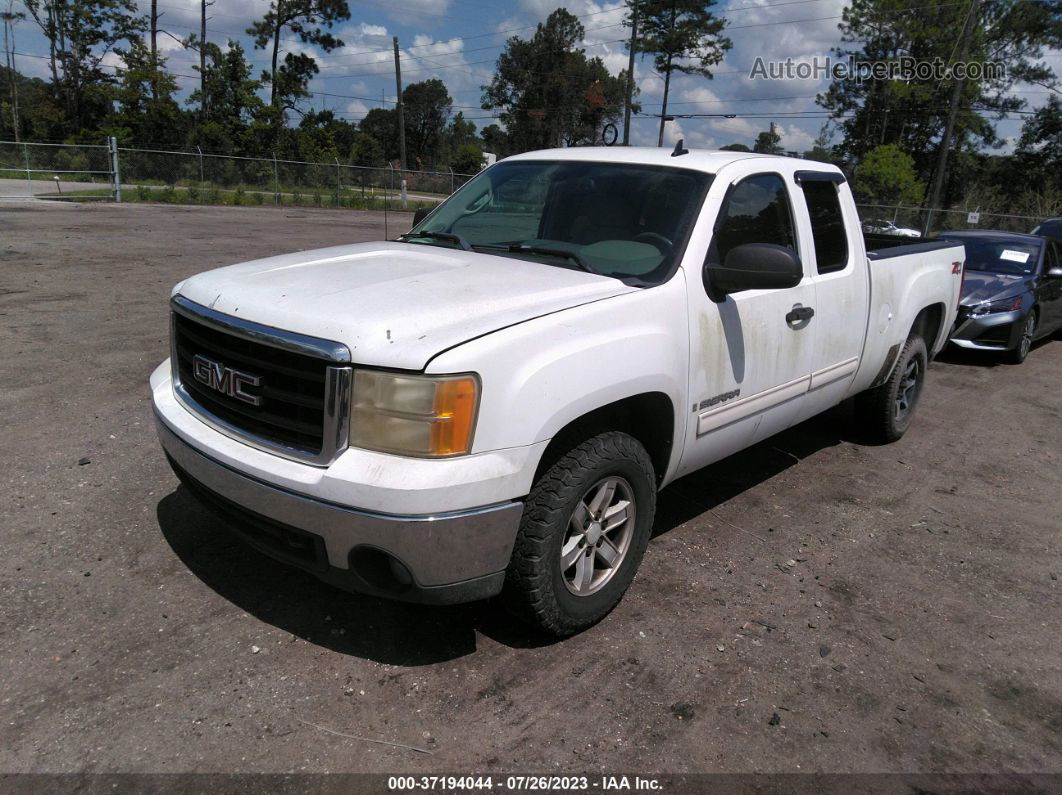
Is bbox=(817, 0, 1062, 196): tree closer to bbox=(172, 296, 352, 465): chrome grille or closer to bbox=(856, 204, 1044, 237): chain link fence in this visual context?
bbox=(856, 204, 1044, 237): chain link fence

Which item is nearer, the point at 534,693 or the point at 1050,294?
the point at 534,693

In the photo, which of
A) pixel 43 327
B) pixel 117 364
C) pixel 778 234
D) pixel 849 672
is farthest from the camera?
pixel 43 327

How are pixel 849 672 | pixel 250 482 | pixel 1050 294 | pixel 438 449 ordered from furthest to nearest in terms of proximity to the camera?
pixel 1050 294 < pixel 849 672 < pixel 250 482 < pixel 438 449

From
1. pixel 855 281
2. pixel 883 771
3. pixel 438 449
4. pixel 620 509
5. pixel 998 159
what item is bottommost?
pixel 883 771

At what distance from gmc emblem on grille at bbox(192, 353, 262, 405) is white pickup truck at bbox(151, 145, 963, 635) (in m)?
0.01

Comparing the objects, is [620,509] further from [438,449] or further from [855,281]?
[855,281]

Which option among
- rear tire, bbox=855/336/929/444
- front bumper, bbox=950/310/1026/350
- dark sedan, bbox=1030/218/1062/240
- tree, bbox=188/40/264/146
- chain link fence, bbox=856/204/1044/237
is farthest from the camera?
tree, bbox=188/40/264/146

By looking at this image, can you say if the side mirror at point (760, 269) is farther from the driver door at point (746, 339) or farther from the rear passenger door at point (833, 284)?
the rear passenger door at point (833, 284)

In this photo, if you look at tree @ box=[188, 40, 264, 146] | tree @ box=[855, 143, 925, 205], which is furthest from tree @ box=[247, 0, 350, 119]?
tree @ box=[855, 143, 925, 205]

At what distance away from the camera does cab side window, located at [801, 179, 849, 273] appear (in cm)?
433

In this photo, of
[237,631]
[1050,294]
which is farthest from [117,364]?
[1050,294]

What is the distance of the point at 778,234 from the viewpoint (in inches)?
159

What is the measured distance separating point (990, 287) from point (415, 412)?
343 inches

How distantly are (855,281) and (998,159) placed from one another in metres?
61.3
